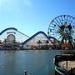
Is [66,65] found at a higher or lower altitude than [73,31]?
lower

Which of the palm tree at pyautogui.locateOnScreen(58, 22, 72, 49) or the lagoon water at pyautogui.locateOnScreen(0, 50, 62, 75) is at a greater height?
the palm tree at pyautogui.locateOnScreen(58, 22, 72, 49)

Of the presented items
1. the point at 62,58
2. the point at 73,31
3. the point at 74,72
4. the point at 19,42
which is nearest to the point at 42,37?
the point at 19,42

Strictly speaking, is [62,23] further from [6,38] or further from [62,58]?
[6,38]

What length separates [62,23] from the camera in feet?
307

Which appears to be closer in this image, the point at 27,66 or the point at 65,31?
the point at 27,66

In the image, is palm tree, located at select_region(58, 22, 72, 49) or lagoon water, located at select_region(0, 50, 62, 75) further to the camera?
palm tree, located at select_region(58, 22, 72, 49)

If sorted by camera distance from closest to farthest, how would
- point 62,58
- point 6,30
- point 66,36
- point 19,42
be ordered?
point 62,58 < point 66,36 < point 6,30 < point 19,42

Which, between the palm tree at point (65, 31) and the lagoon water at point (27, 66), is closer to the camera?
the lagoon water at point (27, 66)

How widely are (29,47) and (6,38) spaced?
55.8 ft

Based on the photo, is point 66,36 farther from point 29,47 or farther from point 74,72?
point 29,47

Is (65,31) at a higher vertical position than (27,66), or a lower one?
higher

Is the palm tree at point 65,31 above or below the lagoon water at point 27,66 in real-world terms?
above

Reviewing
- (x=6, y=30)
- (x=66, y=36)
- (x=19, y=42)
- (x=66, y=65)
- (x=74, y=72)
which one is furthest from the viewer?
(x=19, y=42)

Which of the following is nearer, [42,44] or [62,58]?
[62,58]
